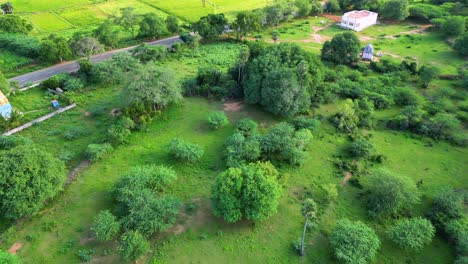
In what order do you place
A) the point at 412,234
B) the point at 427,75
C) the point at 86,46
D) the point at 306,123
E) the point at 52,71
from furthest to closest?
the point at 86,46, the point at 52,71, the point at 427,75, the point at 306,123, the point at 412,234

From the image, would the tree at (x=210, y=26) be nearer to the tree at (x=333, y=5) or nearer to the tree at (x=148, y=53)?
the tree at (x=148, y=53)

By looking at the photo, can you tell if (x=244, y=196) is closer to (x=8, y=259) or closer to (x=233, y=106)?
(x=8, y=259)

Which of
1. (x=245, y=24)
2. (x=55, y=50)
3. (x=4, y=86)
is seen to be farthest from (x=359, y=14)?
(x=4, y=86)

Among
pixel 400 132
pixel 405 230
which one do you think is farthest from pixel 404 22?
pixel 405 230

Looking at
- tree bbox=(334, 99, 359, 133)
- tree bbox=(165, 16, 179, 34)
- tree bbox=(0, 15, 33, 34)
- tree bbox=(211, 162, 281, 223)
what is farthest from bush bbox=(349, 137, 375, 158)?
tree bbox=(0, 15, 33, 34)

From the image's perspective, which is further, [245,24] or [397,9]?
[397,9]

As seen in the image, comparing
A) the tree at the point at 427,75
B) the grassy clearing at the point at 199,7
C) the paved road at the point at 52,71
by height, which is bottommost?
the paved road at the point at 52,71

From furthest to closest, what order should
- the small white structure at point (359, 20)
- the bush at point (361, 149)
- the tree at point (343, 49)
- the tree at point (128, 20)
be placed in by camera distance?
the small white structure at point (359, 20) < the tree at point (128, 20) < the tree at point (343, 49) < the bush at point (361, 149)

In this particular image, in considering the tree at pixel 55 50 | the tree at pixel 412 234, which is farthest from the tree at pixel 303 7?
the tree at pixel 412 234
